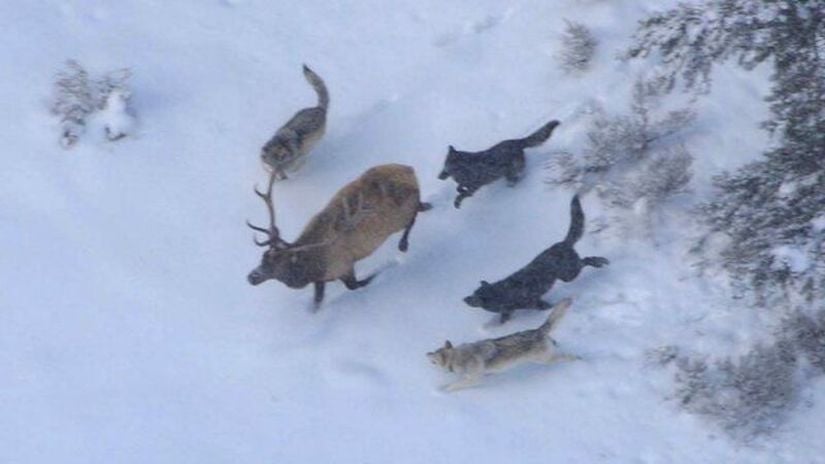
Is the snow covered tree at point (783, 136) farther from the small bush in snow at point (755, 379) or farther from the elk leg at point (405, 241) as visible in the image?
the elk leg at point (405, 241)

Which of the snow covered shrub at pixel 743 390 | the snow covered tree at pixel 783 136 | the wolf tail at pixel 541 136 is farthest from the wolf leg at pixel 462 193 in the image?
the snow covered shrub at pixel 743 390

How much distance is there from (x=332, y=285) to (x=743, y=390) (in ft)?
11.9

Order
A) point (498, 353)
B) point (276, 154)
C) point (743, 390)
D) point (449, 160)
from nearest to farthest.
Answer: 1. point (743, 390)
2. point (498, 353)
3. point (449, 160)
4. point (276, 154)

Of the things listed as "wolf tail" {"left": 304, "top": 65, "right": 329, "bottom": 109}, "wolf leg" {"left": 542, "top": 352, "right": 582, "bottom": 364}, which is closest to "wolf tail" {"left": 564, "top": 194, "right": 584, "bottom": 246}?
"wolf leg" {"left": 542, "top": 352, "right": 582, "bottom": 364}

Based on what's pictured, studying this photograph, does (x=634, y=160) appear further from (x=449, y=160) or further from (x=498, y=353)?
(x=498, y=353)

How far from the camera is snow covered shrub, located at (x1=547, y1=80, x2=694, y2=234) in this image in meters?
10.4

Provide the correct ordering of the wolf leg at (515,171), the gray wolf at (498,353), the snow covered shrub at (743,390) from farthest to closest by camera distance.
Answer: the wolf leg at (515,171), the gray wolf at (498,353), the snow covered shrub at (743,390)

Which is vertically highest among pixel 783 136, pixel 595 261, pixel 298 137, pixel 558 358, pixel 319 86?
pixel 319 86

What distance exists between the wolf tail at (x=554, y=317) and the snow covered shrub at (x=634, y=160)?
1459mm

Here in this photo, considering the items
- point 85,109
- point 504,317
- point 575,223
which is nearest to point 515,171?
point 575,223

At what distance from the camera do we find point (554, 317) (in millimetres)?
9305

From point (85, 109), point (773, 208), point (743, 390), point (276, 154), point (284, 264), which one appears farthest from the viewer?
point (85, 109)

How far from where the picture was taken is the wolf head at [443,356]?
364 inches

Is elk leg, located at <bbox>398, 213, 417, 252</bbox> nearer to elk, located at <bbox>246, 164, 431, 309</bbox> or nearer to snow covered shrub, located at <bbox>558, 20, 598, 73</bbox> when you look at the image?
elk, located at <bbox>246, 164, 431, 309</bbox>
